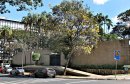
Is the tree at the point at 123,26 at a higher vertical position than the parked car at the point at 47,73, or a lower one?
higher

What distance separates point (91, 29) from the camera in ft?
155

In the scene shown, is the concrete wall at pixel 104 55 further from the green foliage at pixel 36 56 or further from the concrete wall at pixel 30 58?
the green foliage at pixel 36 56

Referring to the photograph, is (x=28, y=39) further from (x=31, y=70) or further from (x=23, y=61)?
(x=31, y=70)

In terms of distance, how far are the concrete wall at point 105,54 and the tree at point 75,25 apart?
8.31 feet

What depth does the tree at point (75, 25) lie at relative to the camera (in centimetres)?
4691

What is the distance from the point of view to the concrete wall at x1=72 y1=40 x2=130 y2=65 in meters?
49.7

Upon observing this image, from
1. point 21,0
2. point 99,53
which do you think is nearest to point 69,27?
point 99,53

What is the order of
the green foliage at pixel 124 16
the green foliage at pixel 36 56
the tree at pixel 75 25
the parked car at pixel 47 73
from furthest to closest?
1. the green foliage at pixel 124 16
2. the green foliage at pixel 36 56
3. the tree at pixel 75 25
4. the parked car at pixel 47 73

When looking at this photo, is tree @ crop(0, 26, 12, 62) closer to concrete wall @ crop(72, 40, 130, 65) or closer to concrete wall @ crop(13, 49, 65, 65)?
concrete wall @ crop(13, 49, 65, 65)

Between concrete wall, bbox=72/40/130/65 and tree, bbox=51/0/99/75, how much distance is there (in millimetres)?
2534

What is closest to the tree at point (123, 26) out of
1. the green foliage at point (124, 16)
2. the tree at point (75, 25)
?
the green foliage at point (124, 16)

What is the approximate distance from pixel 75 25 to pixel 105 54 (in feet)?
24.6

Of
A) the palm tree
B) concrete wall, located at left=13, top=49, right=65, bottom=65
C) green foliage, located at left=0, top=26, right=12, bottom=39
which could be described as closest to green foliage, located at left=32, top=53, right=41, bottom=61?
concrete wall, located at left=13, top=49, right=65, bottom=65

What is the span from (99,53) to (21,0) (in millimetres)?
35551
